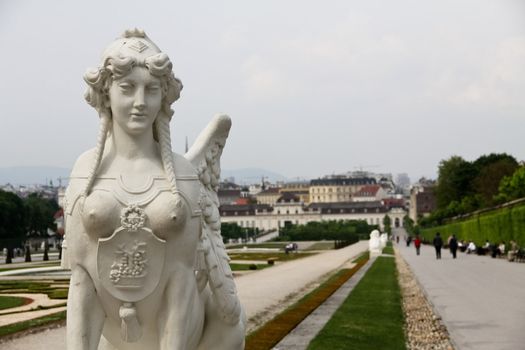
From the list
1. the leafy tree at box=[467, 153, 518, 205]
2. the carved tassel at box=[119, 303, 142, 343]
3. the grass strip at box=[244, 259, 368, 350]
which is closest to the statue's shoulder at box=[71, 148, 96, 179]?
the carved tassel at box=[119, 303, 142, 343]

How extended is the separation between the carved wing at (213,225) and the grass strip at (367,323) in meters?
4.63

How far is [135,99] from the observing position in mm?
3803

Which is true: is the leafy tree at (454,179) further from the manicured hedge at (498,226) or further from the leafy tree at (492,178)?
the manicured hedge at (498,226)

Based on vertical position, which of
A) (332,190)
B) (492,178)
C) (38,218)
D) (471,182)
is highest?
(332,190)

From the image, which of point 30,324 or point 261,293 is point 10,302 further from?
point 261,293

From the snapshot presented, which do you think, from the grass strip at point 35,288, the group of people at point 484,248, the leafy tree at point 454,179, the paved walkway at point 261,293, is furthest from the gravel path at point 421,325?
the leafy tree at point 454,179

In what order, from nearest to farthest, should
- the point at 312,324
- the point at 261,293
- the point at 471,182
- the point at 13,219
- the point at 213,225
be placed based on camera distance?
the point at 213,225 < the point at 312,324 < the point at 261,293 < the point at 13,219 < the point at 471,182

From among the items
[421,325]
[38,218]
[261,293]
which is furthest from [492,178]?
[421,325]

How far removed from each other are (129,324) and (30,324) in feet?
28.3

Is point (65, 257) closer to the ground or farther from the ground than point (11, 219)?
closer to the ground

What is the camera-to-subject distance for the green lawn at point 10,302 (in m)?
15.4

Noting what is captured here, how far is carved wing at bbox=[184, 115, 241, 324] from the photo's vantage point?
4.12 m

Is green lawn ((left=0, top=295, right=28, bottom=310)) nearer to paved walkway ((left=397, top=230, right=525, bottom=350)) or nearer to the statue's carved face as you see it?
paved walkway ((left=397, top=230, right=525, bottom=350))

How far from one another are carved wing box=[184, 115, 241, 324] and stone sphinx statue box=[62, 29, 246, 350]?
3.8 inches
